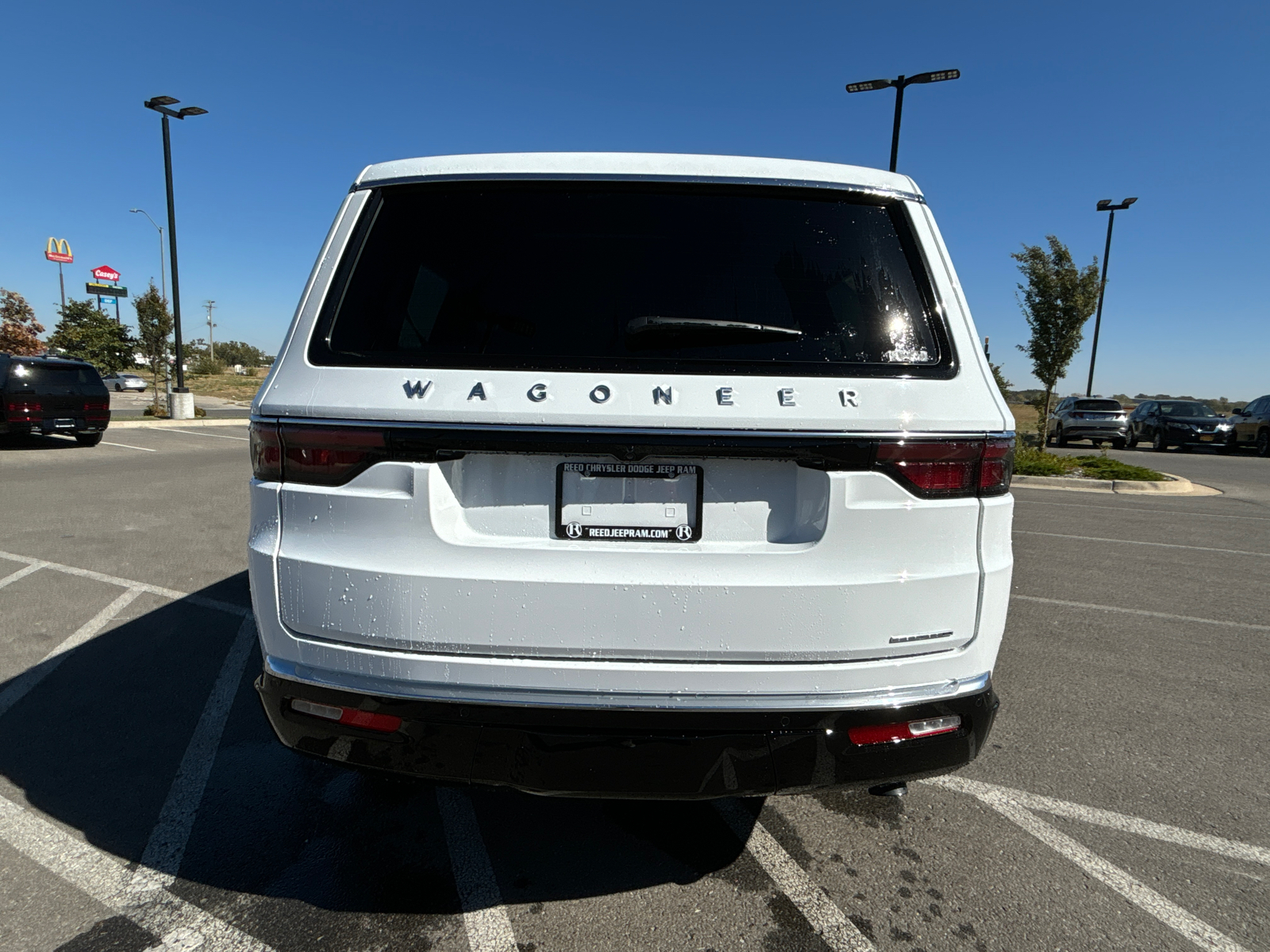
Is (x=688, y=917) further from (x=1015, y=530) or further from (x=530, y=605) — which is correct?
(x=1015, y=530)

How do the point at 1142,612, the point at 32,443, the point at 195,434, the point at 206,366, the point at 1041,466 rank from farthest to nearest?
the point at 206,366
the point at 195,434
the point at 32,443
the point at 1041,466
the point at 1142,612

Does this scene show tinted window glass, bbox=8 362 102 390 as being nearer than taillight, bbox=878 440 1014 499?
No

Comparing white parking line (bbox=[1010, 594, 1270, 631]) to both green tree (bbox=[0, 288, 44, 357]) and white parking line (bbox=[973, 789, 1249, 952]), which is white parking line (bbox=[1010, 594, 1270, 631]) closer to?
white parking line (bbox=[973, 789, 1249, 952])

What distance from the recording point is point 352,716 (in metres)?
1.85

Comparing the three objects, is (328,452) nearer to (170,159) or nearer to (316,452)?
(316,452)

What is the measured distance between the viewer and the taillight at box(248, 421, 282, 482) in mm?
1840

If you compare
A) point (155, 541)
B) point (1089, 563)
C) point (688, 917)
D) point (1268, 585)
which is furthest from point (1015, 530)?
point (155, 541)

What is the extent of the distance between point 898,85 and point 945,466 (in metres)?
16.3

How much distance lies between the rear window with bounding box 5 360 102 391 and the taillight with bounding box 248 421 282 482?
15.8m

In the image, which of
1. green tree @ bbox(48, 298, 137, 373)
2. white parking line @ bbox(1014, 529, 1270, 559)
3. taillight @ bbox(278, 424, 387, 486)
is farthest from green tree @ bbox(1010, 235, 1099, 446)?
green tree @ bbox(48, 298, 137, 373)

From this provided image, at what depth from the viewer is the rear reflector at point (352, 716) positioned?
183 centimetres

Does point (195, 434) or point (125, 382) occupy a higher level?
point (125, 382)

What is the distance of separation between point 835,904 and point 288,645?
1716 millimetres

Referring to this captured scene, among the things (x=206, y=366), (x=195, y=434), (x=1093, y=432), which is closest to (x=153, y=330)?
(x=195, y=434)
